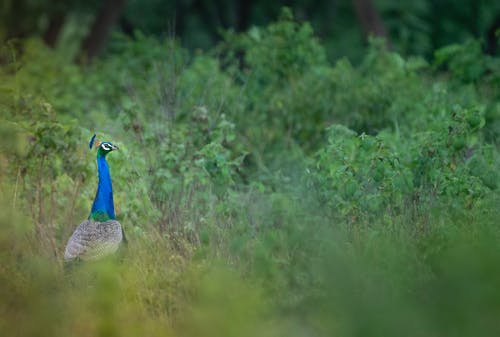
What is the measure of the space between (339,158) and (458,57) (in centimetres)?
457

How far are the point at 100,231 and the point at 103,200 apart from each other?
0.31 m

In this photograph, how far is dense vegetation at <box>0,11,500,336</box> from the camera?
4.82 m

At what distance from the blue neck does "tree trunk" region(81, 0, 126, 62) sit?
11555mm

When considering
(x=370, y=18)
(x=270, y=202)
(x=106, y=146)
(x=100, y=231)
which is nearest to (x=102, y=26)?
(x=370, y=18)

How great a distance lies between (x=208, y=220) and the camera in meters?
7.00

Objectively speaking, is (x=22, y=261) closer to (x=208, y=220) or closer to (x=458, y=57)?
(x=208, y=220)

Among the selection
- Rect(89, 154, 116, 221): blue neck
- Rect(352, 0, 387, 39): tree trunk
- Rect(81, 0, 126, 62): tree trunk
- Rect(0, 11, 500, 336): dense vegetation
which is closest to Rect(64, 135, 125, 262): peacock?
Rect(89, 154, 116, 221): blue neck

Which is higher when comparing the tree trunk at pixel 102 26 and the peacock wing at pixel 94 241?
the tree trunk at pixel 102 26

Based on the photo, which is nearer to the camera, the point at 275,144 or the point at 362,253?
the point at 362,253

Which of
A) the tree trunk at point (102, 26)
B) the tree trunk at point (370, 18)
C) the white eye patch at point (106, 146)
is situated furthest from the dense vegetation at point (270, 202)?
the tree trunk at point (102, 26)

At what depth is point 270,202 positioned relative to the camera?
7.67 m

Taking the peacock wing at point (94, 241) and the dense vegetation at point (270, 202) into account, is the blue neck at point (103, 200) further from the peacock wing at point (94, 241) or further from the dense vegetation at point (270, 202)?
the dense vegetation at point (270, 202)

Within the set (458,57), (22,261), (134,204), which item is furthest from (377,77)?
(22,261)

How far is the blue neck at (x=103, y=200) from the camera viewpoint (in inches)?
266
